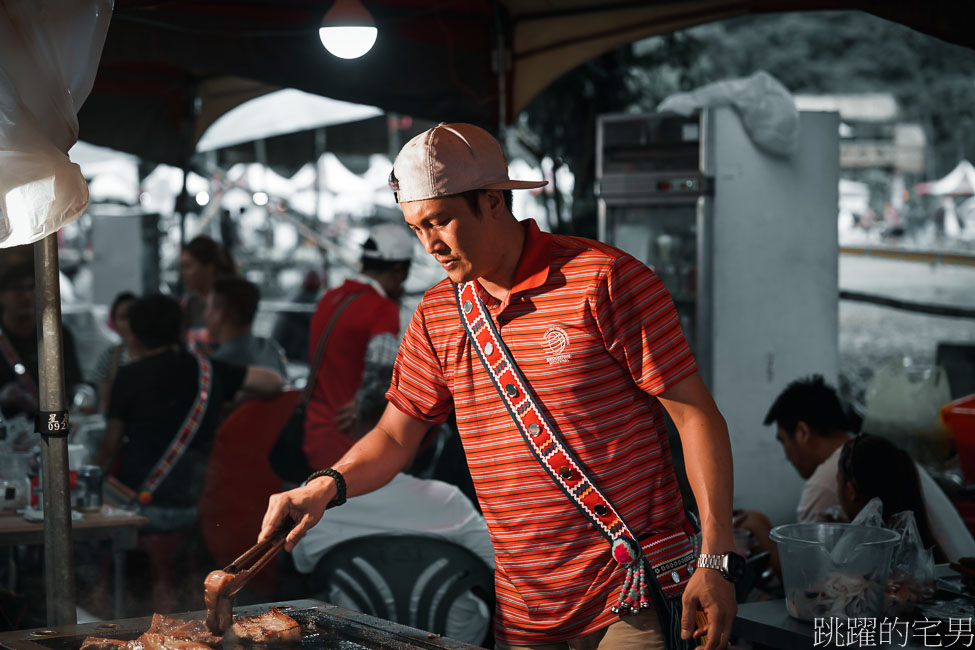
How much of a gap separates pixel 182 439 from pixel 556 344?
9.37 ft

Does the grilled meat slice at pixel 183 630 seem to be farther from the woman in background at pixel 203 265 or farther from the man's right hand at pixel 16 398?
the woman in background at pixel 203 265

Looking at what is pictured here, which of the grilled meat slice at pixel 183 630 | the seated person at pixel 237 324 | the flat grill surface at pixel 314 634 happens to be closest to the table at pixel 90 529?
the seated person at pixel 237 324

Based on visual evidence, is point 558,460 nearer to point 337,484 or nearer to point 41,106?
point 337,484

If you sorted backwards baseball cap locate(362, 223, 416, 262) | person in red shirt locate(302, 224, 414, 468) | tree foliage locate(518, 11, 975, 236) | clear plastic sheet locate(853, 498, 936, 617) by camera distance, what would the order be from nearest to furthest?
clear plastic sheet locate(853, 498, 936, 617)
person in red shirt locate(302, 224, 414, 468)
backwards baseball cap locate(362, 223, 416, 262)
tree foliage locate(518, 11, 975, 236)

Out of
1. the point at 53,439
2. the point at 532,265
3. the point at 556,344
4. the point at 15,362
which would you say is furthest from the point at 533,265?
the point at 15,362

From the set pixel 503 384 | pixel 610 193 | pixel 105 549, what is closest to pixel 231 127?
pixel 610 193

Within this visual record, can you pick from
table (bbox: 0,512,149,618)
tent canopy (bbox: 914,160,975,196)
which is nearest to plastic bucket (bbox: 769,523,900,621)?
table (bbox: 0,512,149,618)

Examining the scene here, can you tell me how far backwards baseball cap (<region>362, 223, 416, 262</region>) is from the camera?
497cm

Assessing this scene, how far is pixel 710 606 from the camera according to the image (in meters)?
1.99

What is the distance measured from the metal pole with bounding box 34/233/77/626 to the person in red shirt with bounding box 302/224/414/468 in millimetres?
2120

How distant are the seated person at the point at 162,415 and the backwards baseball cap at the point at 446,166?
2731 millimetres

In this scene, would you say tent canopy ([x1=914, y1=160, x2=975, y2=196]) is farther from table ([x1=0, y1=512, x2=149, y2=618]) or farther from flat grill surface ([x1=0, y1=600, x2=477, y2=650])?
flat grill surface ([x1=0, y1=600, x2=477, y2=650])

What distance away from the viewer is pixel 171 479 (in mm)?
4559

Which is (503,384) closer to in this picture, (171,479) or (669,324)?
(669,324)
